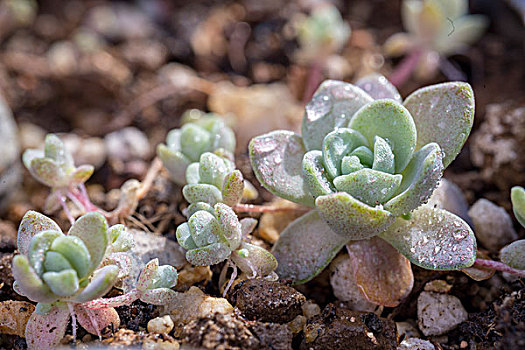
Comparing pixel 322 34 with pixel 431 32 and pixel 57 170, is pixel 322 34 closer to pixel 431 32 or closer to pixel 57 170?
pixel 431 32

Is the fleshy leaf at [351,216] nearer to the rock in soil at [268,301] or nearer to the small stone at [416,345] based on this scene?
the rock in soil at [268,301]

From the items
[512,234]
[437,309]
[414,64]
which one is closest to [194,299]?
[437,309]

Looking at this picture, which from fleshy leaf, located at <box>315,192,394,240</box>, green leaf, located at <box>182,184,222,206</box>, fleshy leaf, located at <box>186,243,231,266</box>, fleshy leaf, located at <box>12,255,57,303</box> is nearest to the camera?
fleshy leaf, located at <box>12,255,57,303</box>

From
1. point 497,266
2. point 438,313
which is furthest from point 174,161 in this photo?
point 497,266

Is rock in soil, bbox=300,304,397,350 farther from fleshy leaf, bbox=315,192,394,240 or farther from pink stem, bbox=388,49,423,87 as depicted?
pink stem, bbox=388,49,423,87

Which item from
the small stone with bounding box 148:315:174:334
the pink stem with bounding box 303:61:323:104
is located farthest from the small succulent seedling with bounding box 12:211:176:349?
the pink stem with bounding box 303:61:323:104

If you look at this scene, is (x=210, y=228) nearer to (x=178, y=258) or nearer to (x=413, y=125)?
(x=178, y=258)
